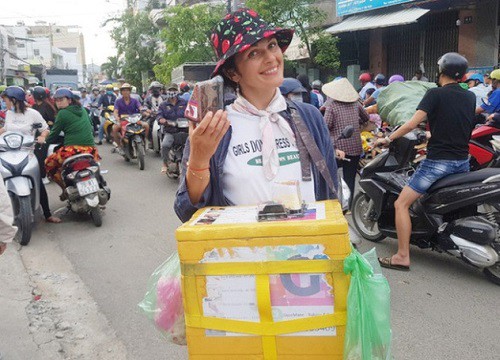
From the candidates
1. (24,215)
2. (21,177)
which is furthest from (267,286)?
(21,177)

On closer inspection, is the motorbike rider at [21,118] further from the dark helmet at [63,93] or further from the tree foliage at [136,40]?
the tree foliage at [136,40]

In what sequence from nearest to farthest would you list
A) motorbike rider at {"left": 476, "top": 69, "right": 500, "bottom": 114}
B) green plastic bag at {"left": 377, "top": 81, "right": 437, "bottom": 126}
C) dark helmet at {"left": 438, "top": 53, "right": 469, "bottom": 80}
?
dark helmet at {"left": 438, "top": 53, "right": 469, "bottom": 80} < green plastic bag at {"left": 377, "top": 81, "right": 437, "bottom": 126} < motorbike rider at {"left": 476, "top": 69, "right": 500, "bottom": 114}

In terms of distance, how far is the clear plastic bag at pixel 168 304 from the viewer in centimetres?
163

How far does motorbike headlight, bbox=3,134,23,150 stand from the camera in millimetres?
5578

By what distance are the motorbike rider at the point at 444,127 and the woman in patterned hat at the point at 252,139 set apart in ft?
7.82

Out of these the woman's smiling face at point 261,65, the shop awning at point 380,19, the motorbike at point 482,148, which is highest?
the shop awning at point 380,19

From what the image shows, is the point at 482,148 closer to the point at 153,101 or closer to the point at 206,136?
the point at 206,136

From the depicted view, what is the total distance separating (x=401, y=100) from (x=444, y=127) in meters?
1.12

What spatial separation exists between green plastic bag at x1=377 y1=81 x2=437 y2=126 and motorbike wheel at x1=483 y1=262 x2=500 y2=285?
1549mm

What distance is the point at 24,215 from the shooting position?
5246 mm

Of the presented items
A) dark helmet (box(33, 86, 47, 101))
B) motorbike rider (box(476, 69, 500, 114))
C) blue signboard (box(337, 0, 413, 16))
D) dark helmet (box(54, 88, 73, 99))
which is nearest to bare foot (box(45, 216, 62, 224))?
dark helmet (box(54, 88, 73, 99))

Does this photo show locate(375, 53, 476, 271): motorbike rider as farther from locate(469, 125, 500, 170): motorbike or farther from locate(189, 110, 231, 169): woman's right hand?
locate(189, 110, 231, 169): woman's right hand

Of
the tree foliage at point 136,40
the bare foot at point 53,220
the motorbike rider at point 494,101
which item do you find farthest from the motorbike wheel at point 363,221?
the tree foliage at point 136,40

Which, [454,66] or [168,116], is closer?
[454,66]
